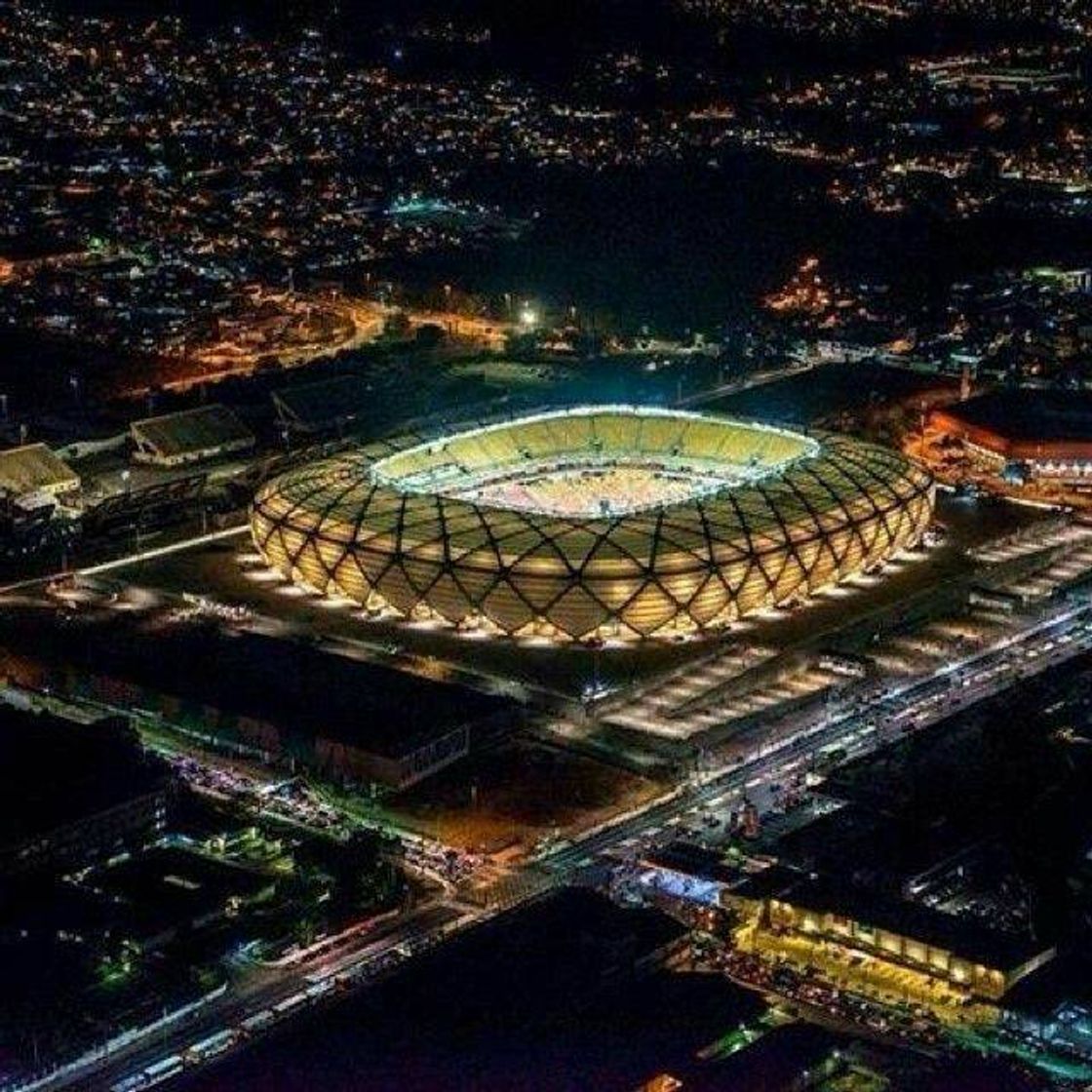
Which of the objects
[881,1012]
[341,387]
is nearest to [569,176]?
[341,387]

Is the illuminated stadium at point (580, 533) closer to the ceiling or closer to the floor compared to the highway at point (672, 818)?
closer to the ceiling

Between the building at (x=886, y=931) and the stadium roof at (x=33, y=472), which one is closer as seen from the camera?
the building at (x=886, y=931)

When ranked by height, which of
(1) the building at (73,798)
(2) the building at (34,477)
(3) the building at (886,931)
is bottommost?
(3) the building at (886,931)

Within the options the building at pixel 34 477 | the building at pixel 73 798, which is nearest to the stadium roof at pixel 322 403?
the building at pixel 34 477

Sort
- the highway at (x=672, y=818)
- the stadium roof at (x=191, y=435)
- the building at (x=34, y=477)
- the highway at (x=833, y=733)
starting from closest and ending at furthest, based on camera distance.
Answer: the highway at (x=672, y=818), the highway at (x=833, y=733), the building at (x=34, y=477), the stadium roof at (x=191, y=435)

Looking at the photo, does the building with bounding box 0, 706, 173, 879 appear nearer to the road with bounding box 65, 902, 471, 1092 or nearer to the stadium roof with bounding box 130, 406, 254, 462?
the road with bounding box 65, 902, 471, 1092

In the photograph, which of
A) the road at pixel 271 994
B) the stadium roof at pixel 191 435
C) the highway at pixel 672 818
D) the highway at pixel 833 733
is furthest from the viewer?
the stadium roof at pixel 191 435

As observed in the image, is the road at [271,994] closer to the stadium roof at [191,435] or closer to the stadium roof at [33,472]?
the stadium roof at [33,472]

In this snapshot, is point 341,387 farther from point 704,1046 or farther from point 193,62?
point 193,62
